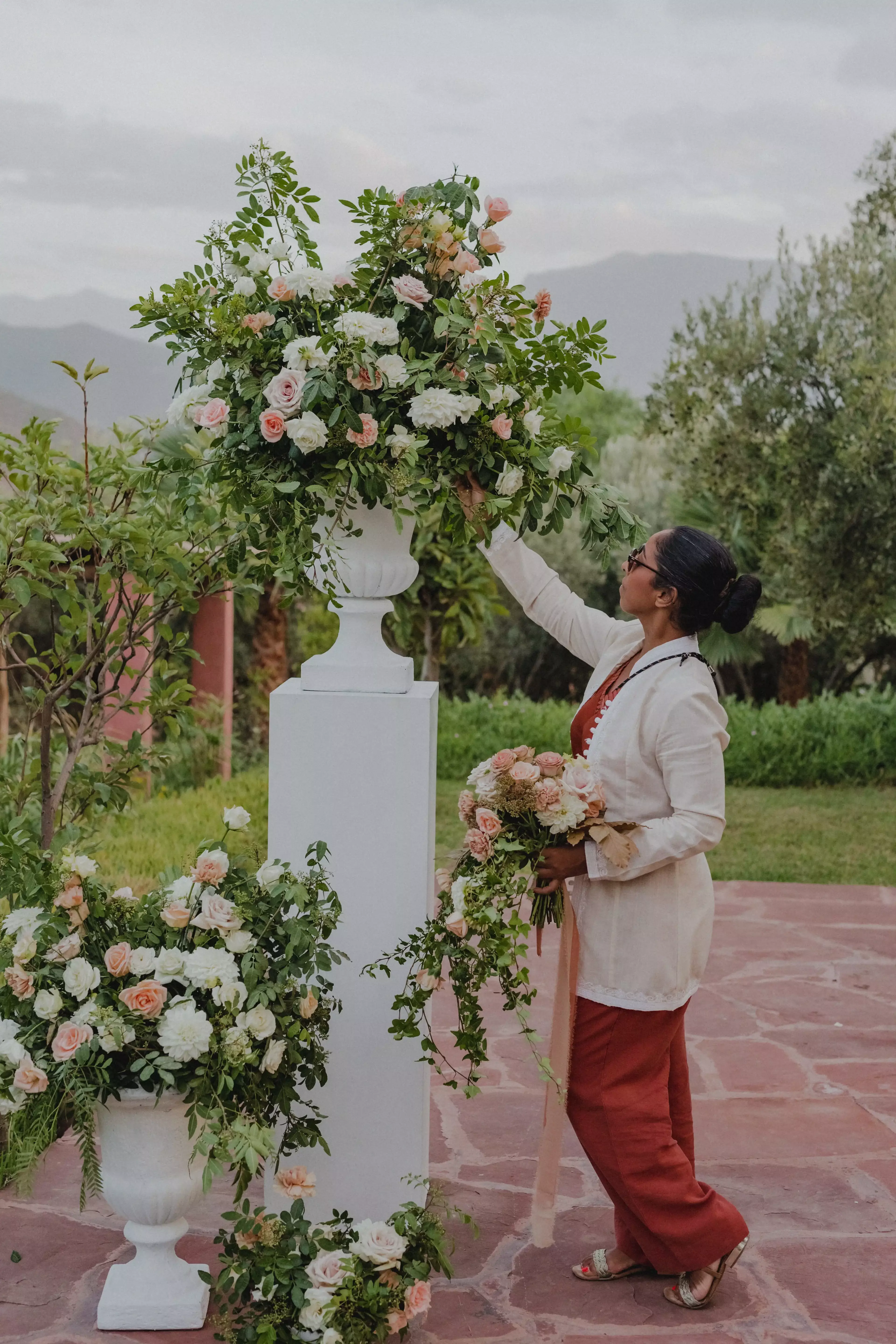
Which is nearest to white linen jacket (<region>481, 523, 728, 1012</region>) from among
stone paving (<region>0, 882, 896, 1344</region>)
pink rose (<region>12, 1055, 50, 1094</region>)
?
stone paving (<region>0, 882, 896, 1344</region>)

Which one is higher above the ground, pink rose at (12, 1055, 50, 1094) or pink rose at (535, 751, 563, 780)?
pink rose at (535, 751, 563, 780)

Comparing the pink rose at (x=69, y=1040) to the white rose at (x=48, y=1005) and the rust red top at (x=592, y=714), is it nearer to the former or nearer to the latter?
the white rose at (x=48, y=1005)

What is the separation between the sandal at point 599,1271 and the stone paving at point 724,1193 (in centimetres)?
2

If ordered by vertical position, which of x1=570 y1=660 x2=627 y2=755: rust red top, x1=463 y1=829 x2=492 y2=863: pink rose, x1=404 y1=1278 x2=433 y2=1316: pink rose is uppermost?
x1=570 y1=660 x2=627 y2=755: rust red top

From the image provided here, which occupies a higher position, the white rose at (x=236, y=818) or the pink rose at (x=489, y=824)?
the pink rose at (x=489, y=824)

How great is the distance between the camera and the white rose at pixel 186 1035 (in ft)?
8.84

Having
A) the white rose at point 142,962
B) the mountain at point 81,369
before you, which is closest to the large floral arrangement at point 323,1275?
the white rose at point 142,962

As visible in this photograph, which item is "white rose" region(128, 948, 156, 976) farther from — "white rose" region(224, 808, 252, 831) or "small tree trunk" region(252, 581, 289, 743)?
"small tree trunk" region(252, 581, 289, 743)

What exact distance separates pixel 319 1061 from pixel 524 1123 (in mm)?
1555

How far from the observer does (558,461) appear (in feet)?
9.93

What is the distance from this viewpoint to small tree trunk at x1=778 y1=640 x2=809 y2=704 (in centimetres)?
1363

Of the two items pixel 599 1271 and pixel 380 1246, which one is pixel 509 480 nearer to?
pixel 380 1246

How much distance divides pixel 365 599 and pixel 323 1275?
4.83 ft

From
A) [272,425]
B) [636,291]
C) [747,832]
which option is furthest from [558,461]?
[636,291]
